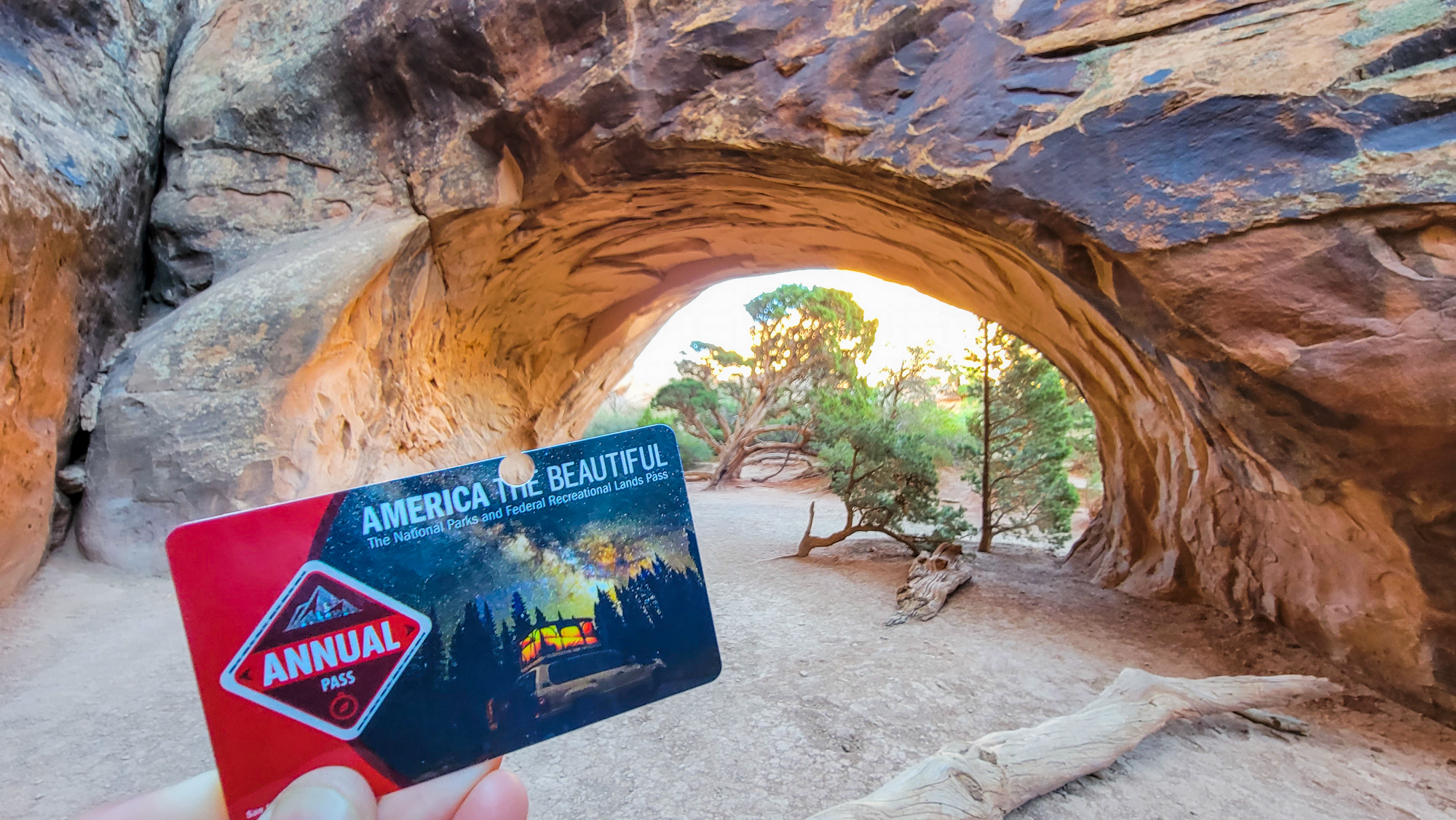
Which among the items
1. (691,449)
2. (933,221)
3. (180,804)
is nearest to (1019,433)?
(933,221)

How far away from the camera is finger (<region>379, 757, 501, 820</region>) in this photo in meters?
0.86

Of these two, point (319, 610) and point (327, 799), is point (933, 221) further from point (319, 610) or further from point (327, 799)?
point (327, 799)

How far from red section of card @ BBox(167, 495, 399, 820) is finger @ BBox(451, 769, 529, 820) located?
0.16 metres

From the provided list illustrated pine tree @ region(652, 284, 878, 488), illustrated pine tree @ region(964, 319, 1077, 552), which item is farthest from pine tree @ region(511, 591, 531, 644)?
illustrated pine tree @ region(652, 284, 878, 488)

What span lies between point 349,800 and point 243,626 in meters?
0.27

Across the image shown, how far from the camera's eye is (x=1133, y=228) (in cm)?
229

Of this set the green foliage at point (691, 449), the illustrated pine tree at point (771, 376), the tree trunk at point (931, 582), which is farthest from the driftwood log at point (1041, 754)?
the green foliage at point (691, 449)

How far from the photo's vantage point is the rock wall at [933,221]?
2057mm

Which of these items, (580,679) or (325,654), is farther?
(580,679)

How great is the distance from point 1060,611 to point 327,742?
398cm

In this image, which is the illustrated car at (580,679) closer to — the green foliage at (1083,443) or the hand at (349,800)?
the hand at (349,800)

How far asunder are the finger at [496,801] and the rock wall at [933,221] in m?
2.63

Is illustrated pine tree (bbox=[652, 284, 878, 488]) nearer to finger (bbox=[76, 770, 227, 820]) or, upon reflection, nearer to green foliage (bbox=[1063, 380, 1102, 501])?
green foliage (bbox=[1063, 380, 1102, 501])

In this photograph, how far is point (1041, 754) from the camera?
1.74 metres
